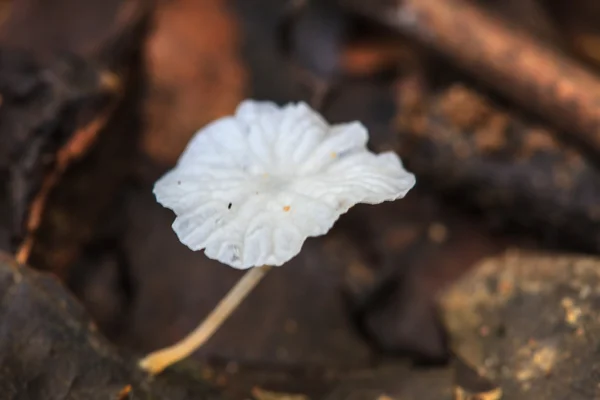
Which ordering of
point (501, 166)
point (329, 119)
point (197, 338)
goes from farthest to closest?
1. point (329, 119)
2. point (501, 166)
3. point (197, 338)

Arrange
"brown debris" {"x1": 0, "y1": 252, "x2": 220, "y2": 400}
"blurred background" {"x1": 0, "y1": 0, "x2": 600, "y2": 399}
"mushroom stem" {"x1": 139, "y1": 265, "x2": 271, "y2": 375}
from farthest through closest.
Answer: "blurred background" {"x1": 0, "y1": 0, "x2": 600, "y2": 399} < "mushroom stem" {"x1": 139, "y1": 265, "x2": 271, "y2": 375} < "brown debris" {"x1": 0, "y1": 252, "x2": 220, "y2": 400}

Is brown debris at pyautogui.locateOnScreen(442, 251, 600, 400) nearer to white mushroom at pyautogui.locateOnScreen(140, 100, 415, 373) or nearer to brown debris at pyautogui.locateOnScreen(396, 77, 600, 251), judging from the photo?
brown debris at pyautogui.locateOnScreen(396, 77, 600, 251)

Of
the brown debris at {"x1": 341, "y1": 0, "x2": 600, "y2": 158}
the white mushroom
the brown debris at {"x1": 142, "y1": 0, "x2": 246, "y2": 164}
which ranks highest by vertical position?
the brown debris at {"x1": 341, "y1": 0, "x2": 600, "y2": 158}

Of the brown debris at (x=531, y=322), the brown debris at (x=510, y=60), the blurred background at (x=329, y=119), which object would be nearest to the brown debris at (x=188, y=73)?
the blurred background at (x=329, y=119)

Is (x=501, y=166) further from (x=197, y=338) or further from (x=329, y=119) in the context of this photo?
(x=197, y=338)

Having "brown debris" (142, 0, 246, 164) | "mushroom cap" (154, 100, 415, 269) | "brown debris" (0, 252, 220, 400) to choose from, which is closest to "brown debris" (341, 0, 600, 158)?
"brown debris" (142, 0, 246, 164)

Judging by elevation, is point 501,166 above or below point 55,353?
above

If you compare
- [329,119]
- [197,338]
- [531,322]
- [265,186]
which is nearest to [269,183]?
[265,186]

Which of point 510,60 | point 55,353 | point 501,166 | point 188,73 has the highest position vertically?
point 510,60
